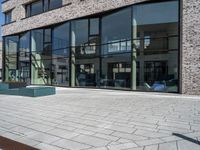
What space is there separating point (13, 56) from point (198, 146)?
1093 inches

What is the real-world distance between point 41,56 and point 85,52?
21.8ft

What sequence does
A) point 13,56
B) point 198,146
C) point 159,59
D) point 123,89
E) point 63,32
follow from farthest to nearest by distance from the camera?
point 13,56 → point 63,32 → point 123,89 → point 159,59 → point 198,146

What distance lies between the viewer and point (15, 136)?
562cm

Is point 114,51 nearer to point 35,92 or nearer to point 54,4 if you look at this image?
point 35,92

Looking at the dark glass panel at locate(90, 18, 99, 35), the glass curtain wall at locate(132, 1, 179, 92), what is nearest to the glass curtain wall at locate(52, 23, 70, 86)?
the dark glass panel at locate(90, 18, 99, 35)

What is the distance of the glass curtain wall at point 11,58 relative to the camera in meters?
28.3

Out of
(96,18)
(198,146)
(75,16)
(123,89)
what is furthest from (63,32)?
(198,146)

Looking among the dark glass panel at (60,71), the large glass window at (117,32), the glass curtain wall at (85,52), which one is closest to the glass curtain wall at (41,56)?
the dark glass panel at (60,71)

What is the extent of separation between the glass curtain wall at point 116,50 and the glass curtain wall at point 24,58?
11.1m

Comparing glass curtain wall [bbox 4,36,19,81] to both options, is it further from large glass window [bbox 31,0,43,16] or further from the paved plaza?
the paved plaza

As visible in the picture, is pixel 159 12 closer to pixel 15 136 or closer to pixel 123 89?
pixel 123 89

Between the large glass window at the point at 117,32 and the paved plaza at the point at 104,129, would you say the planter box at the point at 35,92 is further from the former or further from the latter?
the large glass window at the point at 117,32

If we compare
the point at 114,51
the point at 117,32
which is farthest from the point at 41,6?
the point at 114,51

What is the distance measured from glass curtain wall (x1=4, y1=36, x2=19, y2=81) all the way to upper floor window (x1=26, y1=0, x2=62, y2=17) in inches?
171
